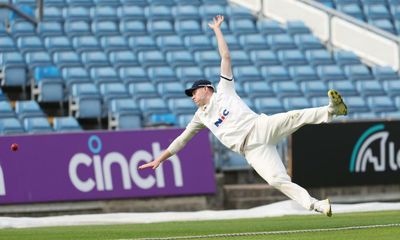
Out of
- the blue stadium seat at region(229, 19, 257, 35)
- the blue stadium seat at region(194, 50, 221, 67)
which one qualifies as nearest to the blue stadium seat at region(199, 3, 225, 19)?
the blue stadium seat at region(229, 19, 257, 35)

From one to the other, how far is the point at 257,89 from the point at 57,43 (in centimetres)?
429

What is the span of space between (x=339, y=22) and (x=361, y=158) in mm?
6270

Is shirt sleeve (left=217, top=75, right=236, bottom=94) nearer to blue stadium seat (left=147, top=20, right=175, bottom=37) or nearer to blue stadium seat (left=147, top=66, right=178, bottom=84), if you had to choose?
blue stadium seat (left=147, top=66, right=178, bottom=84)

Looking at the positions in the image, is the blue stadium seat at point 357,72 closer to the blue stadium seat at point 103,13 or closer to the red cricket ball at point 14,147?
the blue stadium seat at point 103,13

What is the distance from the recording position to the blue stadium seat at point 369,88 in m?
24.0

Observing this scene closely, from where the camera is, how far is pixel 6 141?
701 inches

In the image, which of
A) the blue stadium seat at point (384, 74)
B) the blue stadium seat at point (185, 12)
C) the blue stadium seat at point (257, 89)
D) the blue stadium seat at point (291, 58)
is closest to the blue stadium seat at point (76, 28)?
the blue stadium seat at point (185, 12)

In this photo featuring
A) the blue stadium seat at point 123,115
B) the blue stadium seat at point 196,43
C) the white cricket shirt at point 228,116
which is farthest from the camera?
the blue stadium seat at point 196,43

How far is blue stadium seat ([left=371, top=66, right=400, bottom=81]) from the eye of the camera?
80.9ft

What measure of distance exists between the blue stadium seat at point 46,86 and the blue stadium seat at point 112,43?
6.28 ft

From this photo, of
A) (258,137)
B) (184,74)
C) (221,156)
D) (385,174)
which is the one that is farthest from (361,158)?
(258,137)

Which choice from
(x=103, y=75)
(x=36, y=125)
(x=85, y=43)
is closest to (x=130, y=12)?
(x=85, y=43)

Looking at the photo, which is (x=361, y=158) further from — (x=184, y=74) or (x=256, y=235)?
(x=256, y=235)

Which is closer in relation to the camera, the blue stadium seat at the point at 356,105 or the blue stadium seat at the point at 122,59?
the blue stadium seat at the point at 122,59
